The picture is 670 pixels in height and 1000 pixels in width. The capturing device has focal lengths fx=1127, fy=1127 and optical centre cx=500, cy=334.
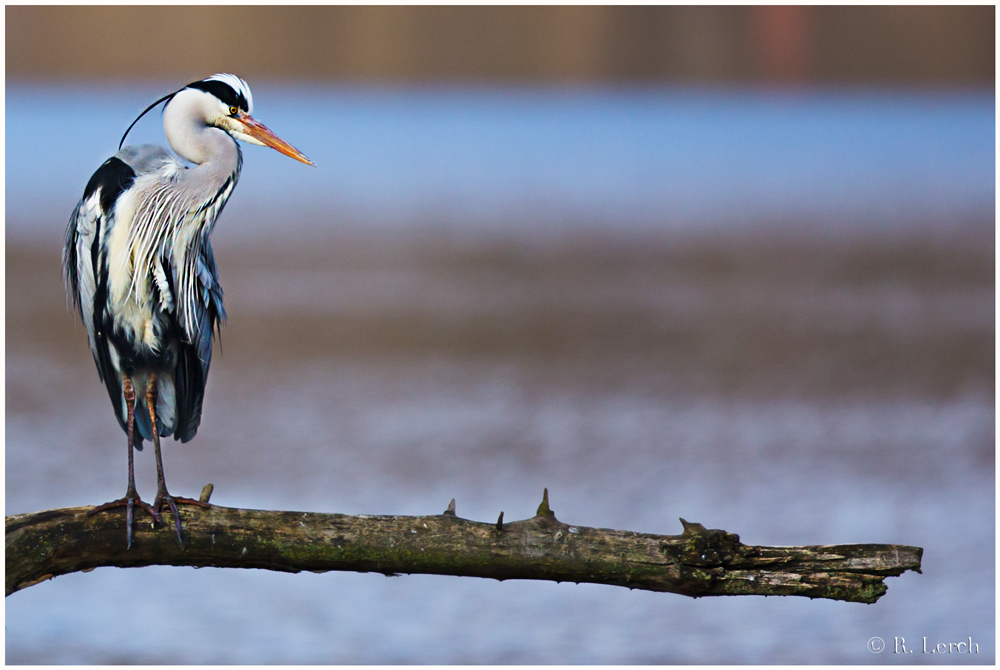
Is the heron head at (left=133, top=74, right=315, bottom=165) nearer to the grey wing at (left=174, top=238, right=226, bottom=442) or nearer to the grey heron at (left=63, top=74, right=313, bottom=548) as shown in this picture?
the grey heron at (left=63, top=74, right=313, bottom=548)

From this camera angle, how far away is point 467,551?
170cm

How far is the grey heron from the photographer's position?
198 cm

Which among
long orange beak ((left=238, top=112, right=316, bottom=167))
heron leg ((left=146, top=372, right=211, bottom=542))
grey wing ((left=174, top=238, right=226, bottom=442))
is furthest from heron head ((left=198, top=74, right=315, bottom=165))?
heron leg ((left=146, top=372, right=211, bottom=542))

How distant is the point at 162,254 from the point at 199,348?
18cm

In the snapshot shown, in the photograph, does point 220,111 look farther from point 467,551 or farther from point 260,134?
point 467,551

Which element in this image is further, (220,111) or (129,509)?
(220,111)

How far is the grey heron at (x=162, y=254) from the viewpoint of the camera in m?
1.98

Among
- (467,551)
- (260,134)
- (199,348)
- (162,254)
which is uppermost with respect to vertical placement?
(260,134)

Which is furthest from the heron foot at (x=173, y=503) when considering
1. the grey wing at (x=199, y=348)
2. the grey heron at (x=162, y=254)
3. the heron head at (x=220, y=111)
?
the heron head at (x=220, y=111)

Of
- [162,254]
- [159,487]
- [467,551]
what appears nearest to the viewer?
[467,551]

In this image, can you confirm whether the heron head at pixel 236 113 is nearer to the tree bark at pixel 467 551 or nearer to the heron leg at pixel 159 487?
the heron leg at pixel 159 487

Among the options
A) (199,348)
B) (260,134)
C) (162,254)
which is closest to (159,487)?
(199,348)

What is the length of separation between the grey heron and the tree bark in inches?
8.7

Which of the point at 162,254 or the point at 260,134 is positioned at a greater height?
the point at 260,134
